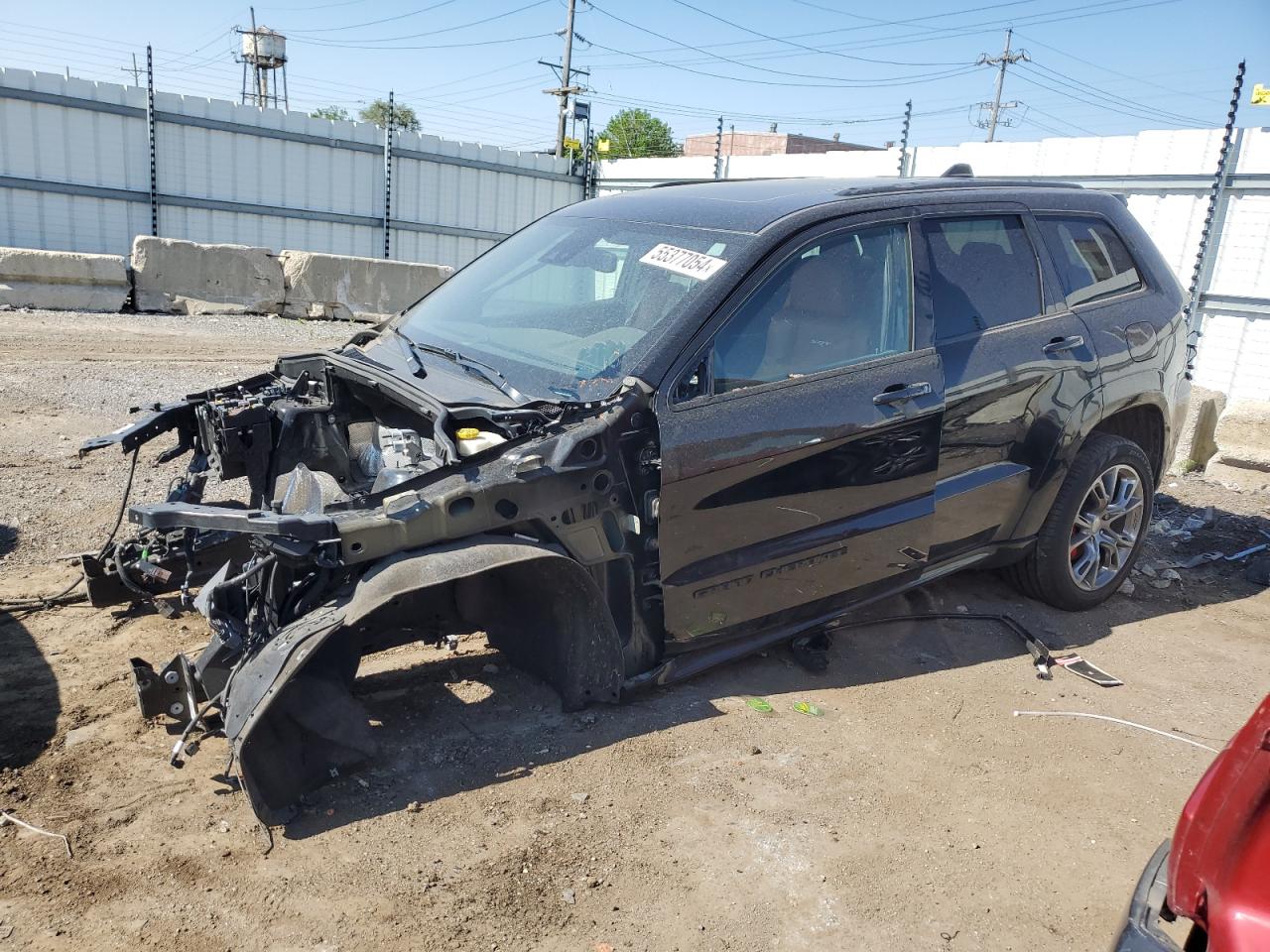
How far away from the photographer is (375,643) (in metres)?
3.55

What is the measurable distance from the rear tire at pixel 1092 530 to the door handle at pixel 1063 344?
0.57 metres

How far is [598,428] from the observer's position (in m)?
3.30

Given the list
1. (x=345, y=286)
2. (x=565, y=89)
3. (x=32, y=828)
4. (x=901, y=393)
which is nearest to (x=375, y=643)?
(x=32, y=828)

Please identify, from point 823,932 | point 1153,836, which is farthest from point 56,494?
point 1153,836

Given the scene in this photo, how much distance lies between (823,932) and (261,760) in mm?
1722

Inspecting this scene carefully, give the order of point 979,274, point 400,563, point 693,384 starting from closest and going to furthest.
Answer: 1. point 400,563
2. point 693,384
3. point 979,274

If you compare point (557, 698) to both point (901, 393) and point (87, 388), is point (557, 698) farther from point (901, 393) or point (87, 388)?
point (87, 388)

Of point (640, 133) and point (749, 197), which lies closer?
point (749, 197)

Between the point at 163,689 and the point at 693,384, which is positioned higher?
the point at 693,384

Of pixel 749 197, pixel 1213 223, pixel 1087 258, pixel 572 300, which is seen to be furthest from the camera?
pixel 1213 223

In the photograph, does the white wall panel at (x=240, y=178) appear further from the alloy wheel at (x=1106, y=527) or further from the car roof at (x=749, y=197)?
the alloy wheel at (x=1106, y=527)

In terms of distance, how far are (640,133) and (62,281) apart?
46444 mm

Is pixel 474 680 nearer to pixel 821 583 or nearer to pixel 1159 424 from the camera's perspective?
pixel 821 583

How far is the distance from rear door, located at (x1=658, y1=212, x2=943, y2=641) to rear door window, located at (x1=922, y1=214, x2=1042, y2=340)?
0.52ft
